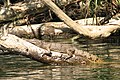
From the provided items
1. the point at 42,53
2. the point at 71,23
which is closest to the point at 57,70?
the point at 42,53

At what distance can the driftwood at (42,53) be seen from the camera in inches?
264

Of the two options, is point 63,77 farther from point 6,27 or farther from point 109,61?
point 6,27

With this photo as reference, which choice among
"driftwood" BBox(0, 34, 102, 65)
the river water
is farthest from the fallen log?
"driftwood" BBox(0, 34, 102, 65)

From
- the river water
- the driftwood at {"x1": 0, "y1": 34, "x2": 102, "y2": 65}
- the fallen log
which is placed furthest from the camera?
the fallen log

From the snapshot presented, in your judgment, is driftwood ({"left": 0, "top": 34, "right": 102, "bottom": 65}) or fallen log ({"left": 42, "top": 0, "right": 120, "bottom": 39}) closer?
driftwood ({"left": 0, "top": 34, "right": 102, "bottom": 65})

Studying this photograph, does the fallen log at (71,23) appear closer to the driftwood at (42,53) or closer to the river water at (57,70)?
the river water at (57,70)

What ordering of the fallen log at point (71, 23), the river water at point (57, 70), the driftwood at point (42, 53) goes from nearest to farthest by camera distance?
the river water at point (57, 70), the driftwood at point (42, 53), the fallen log at point (71, 23)

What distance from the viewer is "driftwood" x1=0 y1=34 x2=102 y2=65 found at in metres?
6.70

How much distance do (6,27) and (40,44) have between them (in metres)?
4.40

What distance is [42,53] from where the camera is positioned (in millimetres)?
6793

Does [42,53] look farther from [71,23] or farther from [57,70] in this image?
[71,23]

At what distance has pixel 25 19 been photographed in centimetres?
1152

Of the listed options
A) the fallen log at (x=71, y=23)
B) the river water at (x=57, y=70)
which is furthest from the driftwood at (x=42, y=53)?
the fallen log at (x=71, y=23)

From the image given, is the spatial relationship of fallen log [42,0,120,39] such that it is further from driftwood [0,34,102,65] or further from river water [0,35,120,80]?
driftwood [0,34,102,65]
